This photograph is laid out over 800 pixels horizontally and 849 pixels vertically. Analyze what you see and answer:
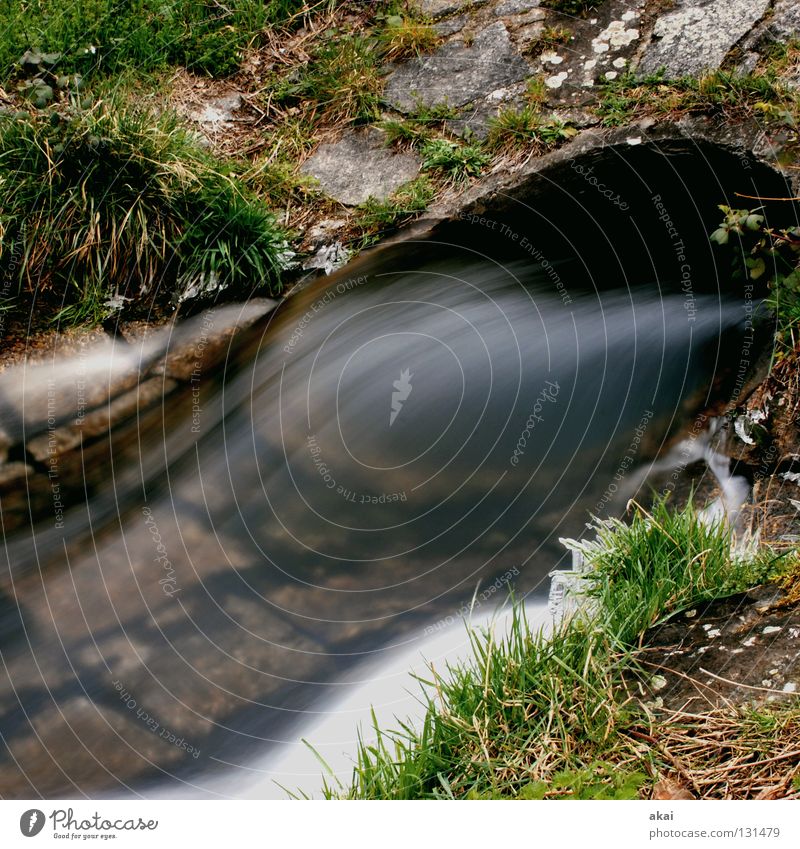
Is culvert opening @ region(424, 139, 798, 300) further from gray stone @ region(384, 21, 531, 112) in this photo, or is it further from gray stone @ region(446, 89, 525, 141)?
gray stone @ region(384, 21, 531, 112)

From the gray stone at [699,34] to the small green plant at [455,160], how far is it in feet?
1.88

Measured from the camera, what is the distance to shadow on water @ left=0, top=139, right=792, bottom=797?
1.92 m

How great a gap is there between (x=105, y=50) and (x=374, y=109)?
937 millimetres

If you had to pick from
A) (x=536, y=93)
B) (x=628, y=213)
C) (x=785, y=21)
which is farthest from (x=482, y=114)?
(x=785, y=21)

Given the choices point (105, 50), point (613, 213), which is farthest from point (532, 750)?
point (105, 50)

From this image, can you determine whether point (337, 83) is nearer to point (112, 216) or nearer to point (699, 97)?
point (112, 216)

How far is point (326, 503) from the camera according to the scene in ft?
6.90

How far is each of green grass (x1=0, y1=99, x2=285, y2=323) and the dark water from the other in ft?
1.00

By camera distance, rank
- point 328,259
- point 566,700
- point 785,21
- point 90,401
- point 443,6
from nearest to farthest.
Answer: point 566,700 < point 90,401 < point 785,21 < point 328,259 < point 443,6

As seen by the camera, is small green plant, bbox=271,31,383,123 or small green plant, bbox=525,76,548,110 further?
small green plant, bbox=271,31,383,123

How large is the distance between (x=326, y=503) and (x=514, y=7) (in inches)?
73.9

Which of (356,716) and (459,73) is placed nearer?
(356,716)

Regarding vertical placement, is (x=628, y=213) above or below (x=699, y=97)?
below

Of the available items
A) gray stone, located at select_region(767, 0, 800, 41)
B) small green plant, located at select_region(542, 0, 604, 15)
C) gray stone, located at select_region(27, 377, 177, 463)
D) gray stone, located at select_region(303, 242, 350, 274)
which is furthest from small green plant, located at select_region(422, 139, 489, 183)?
gray stone, located at select_region(27, 377, 177, 463)
